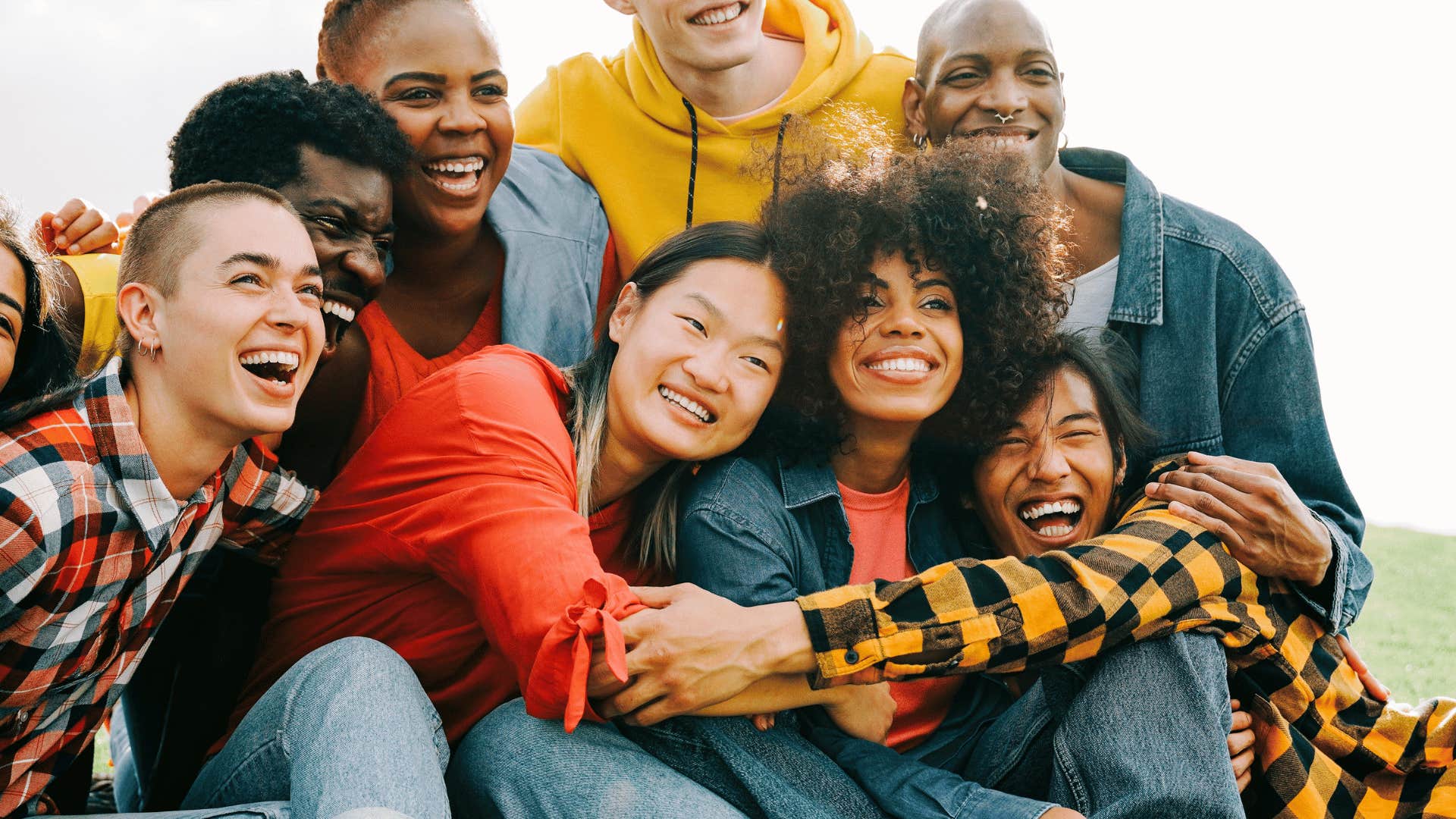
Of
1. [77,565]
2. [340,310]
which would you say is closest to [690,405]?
[340,310]

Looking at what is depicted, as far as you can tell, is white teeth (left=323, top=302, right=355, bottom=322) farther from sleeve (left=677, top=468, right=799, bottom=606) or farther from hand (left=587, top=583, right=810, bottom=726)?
hand (left=587, top=583, right=810, bottom=726)

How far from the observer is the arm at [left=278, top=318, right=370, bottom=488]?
320 cm

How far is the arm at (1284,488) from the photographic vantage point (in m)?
2.83

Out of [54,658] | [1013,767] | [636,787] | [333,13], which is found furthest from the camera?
A: [333,13]

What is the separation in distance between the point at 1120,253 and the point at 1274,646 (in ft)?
4.55

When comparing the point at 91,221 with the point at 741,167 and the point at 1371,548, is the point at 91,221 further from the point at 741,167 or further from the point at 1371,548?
the point at 1371,548

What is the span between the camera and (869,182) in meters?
3.27

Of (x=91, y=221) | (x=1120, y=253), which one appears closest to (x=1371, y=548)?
(x=1120, y=253)

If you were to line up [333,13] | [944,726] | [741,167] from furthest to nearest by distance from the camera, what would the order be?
[741,167] → [333,13] → [944,726]

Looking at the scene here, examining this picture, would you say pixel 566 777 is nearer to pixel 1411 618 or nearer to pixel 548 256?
pixel 548 256

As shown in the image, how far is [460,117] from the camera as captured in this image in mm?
3508

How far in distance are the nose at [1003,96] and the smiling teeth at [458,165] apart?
1.62 meters

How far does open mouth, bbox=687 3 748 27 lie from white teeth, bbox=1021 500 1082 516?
6.55 feet

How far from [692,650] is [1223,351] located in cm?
213
